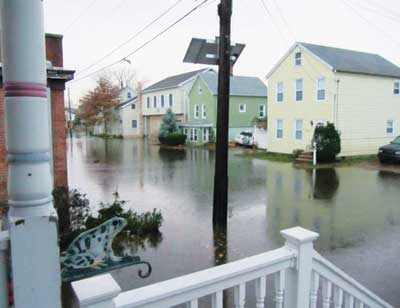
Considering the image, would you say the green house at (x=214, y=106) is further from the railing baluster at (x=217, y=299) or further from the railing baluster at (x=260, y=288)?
the railing baluster at (x=217, y=299)

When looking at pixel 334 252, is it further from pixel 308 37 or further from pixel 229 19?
pixel 308 37

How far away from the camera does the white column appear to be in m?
2.15

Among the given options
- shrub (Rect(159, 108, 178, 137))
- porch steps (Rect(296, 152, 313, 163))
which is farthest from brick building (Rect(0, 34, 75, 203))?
shrub (Rect(159, 108, 178, 137))

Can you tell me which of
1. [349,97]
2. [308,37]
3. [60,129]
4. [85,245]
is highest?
[308,37]

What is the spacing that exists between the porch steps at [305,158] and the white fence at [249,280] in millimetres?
16833

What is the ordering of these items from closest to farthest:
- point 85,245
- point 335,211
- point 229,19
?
point 85,245
point 229,19
point 335,211

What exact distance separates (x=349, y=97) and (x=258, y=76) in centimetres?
1768

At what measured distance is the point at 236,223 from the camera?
790cm

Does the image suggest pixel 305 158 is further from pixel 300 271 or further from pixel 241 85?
pixel 300 271

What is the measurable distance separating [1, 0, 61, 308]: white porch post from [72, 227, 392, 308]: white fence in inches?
8.0

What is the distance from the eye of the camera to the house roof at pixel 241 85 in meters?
31.3

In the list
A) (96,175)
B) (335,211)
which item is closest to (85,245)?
(335,211)

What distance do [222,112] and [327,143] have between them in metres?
12.8

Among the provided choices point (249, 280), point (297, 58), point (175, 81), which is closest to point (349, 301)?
point (249, 280)
